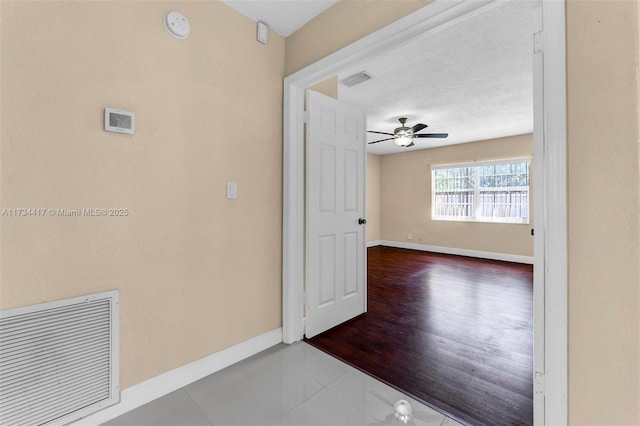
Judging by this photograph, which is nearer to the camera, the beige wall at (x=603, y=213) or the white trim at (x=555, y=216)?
the beige wall at (x=603, y=213)

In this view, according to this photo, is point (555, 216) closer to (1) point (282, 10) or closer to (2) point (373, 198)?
(1) point (282, 10)

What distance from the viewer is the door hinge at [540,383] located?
3.78ft

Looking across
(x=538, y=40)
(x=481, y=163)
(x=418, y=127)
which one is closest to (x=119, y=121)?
(x=538, y=40)

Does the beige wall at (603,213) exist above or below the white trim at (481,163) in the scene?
below

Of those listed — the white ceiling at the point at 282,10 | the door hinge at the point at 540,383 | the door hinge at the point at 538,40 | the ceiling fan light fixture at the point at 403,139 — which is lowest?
the door hinge at the point at 540,383

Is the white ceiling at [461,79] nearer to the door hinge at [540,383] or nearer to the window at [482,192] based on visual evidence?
the window at [482,192]

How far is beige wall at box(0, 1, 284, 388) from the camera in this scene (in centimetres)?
126

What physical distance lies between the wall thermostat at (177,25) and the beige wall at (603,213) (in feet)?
6.46

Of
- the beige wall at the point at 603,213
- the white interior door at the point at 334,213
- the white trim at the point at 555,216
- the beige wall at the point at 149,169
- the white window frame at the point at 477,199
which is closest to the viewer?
the beige wall at the point at 603,213

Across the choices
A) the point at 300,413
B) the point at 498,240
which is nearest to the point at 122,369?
the point at 300,413

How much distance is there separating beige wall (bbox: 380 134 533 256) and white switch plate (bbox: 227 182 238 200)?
5694 mm

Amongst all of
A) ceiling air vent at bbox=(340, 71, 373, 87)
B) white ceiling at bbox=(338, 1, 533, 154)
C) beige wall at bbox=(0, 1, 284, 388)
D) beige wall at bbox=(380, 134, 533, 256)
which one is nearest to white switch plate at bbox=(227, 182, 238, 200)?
beige wall at bbox=(0, 1, 284, 388)

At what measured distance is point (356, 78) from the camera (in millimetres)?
3074

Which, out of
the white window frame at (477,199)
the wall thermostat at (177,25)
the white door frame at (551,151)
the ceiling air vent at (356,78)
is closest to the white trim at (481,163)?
the white window frame at (477,199)
